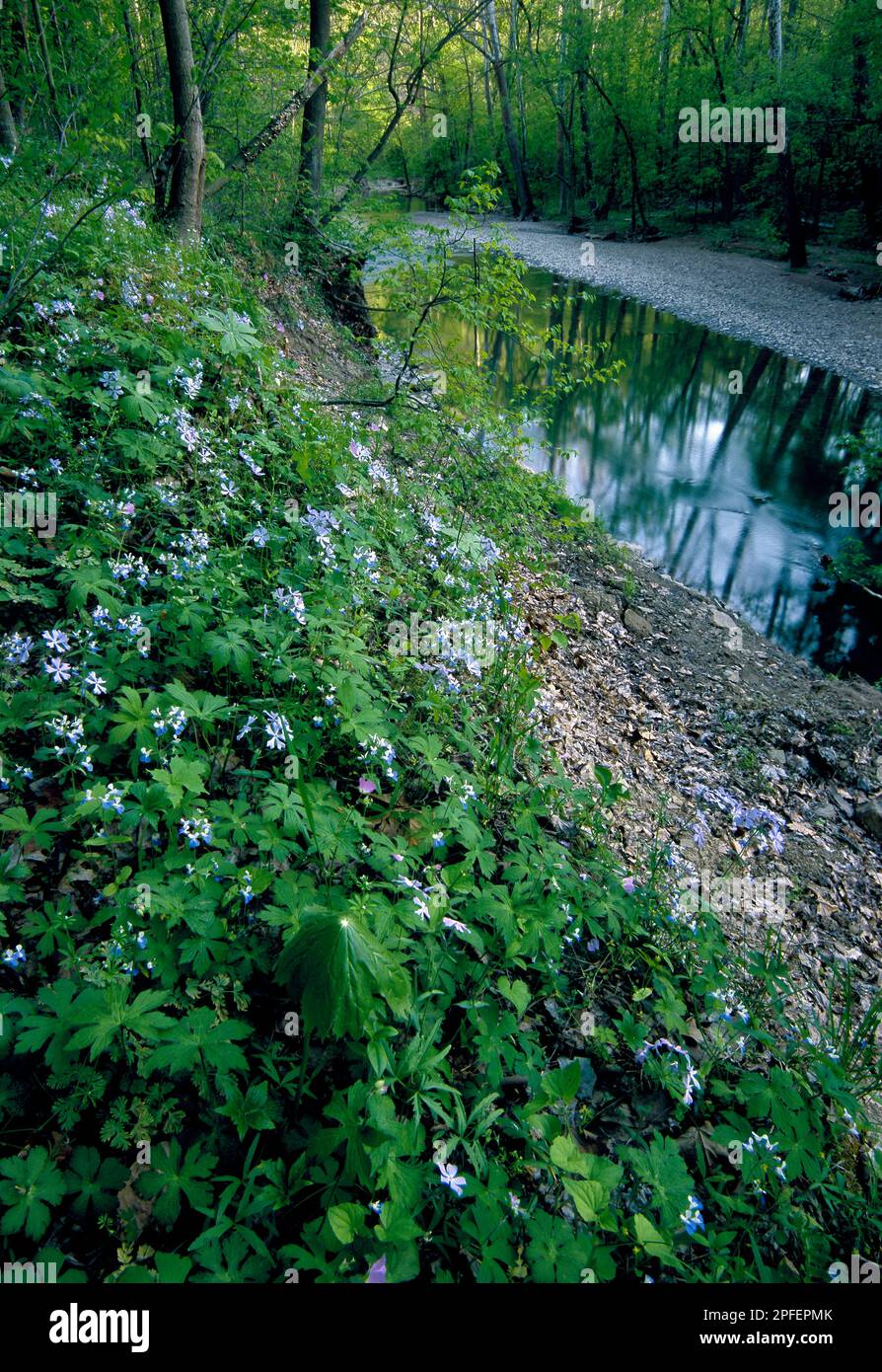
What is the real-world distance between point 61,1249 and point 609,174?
1822 inches

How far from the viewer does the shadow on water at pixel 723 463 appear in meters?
8.58

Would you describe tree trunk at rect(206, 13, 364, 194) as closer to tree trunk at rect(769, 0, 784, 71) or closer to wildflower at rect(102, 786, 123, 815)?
wildflower at rect(102, 786, 123, 815)

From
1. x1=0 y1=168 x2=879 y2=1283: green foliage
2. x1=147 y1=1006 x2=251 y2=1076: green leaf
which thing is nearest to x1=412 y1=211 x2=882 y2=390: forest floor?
x1=0 y1=168 x2=879 y2=1283: green foliage

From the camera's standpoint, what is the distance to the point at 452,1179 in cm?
178

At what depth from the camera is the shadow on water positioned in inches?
338

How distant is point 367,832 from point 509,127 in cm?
4381

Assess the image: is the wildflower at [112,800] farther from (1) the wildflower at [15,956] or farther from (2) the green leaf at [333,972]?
(2) the green leaf at [333,972]

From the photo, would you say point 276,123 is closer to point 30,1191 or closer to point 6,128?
point 6,128

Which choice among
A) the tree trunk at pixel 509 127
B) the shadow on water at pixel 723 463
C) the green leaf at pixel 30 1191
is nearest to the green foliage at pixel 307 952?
the green leaf at pixel 30 1191

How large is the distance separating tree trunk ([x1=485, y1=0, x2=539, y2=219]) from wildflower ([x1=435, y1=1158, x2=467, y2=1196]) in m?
37.2

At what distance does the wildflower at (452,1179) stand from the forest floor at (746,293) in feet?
59.3
